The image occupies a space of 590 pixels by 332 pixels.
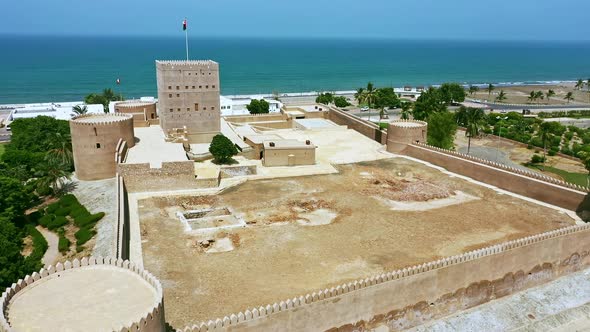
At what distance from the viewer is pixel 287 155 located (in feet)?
121

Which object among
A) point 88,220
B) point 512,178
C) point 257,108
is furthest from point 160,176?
point 257,108

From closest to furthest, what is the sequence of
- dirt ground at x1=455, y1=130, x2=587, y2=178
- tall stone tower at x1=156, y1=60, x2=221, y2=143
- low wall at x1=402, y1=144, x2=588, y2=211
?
low wall at x1=402, y1=144, x2=588, y2=211, tall stone tower at x1=156, y1=60, x2=221, y2=143, dirt ground at x1=455, y1=130, x2=587, y2=178

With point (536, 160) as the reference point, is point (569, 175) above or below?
below

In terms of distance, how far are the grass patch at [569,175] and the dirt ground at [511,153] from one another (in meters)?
0.90

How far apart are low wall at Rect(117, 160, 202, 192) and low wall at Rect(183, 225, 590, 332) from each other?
1542 cm

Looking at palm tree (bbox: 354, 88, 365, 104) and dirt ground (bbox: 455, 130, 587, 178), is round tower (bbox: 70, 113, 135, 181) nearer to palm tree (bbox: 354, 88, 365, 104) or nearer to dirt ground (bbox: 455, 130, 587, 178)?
dirt ground (bbox: 455, 130, 587, 178)

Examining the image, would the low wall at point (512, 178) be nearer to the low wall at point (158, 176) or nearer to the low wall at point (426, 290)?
the low wall at point (426, 290)

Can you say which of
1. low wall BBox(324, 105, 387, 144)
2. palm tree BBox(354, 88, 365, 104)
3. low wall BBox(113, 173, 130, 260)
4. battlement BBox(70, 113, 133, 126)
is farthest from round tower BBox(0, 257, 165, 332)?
palm tree BBox(354, 88, 365, 104)

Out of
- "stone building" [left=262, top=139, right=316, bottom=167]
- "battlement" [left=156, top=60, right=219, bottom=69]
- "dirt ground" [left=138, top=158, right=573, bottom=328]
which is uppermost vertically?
"battlement" [left=156, top=60, right=219, bottom=69]

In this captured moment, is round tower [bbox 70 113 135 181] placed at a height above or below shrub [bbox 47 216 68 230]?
above

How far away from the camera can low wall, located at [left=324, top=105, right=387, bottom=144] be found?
44.5 meters

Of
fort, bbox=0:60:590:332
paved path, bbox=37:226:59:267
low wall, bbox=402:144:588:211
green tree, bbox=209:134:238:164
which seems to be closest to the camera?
fort, bbox=0:60:590:332

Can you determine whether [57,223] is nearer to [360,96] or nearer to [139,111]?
[139,111]

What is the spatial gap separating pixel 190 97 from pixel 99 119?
7574 millimetres
